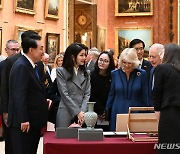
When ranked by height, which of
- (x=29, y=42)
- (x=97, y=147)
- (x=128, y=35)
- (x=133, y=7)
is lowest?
(x=97, y=147)

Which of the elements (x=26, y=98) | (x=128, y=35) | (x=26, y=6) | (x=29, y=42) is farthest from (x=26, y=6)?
(x=26, y=98)

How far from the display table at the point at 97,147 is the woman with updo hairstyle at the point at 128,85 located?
1850 mm

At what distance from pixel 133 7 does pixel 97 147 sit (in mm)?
18755

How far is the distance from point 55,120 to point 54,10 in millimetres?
11457

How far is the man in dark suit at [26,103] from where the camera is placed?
6832 mm

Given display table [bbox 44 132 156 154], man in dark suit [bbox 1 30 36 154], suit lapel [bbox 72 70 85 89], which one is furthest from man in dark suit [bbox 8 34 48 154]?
man in dark suit [bbox 1 30 36 154]

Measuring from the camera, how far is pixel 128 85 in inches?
313

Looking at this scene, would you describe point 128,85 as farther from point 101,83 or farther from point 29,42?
point 29,42

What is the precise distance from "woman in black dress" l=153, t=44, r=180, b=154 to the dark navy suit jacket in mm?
1914

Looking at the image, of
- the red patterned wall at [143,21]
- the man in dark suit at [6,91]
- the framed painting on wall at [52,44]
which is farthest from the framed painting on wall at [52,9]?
the man in dark suit at [6,91]

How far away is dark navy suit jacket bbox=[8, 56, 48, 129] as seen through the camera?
22.4ft

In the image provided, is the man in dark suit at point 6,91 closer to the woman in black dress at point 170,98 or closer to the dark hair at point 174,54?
the woman in black dress at point 170,98

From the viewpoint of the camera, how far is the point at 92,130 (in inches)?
248

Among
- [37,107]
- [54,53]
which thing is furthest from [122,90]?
[54,53]
